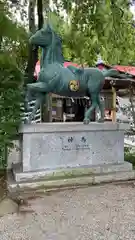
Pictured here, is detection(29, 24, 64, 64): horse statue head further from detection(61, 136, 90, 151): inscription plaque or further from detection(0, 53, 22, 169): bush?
detection(61, 136, 90, 151): inscription plaque

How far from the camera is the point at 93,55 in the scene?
5.40 m

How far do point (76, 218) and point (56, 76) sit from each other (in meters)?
2.12

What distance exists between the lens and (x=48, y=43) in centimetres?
407

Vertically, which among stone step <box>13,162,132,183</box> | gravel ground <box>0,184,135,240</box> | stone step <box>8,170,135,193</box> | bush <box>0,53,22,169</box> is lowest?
gravel ground <box>0,184,135,240</box>

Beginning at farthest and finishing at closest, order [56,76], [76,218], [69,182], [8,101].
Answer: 1. [56,76]
2. [69,182]
3. [8,101]
4. [76,218]

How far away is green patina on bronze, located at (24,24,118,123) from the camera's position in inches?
158

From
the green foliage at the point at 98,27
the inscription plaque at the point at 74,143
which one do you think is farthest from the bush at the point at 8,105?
the green foliage at the point at 98,27

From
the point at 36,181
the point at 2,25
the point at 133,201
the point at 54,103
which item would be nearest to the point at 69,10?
the point at 2,25

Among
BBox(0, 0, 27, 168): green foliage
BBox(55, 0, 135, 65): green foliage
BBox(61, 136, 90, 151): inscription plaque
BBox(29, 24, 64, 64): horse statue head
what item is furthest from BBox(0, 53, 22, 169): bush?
BBox(55, 0, 135, 65): green foliage

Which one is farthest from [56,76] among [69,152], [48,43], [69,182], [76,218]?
[76,218]

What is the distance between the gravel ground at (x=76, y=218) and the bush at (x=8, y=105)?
0.89 meters

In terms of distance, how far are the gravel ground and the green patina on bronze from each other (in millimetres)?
1245

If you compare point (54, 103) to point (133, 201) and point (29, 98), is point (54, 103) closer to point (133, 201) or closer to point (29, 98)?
point (29, 98)

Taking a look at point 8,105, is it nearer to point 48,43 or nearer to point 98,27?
point 48,43
